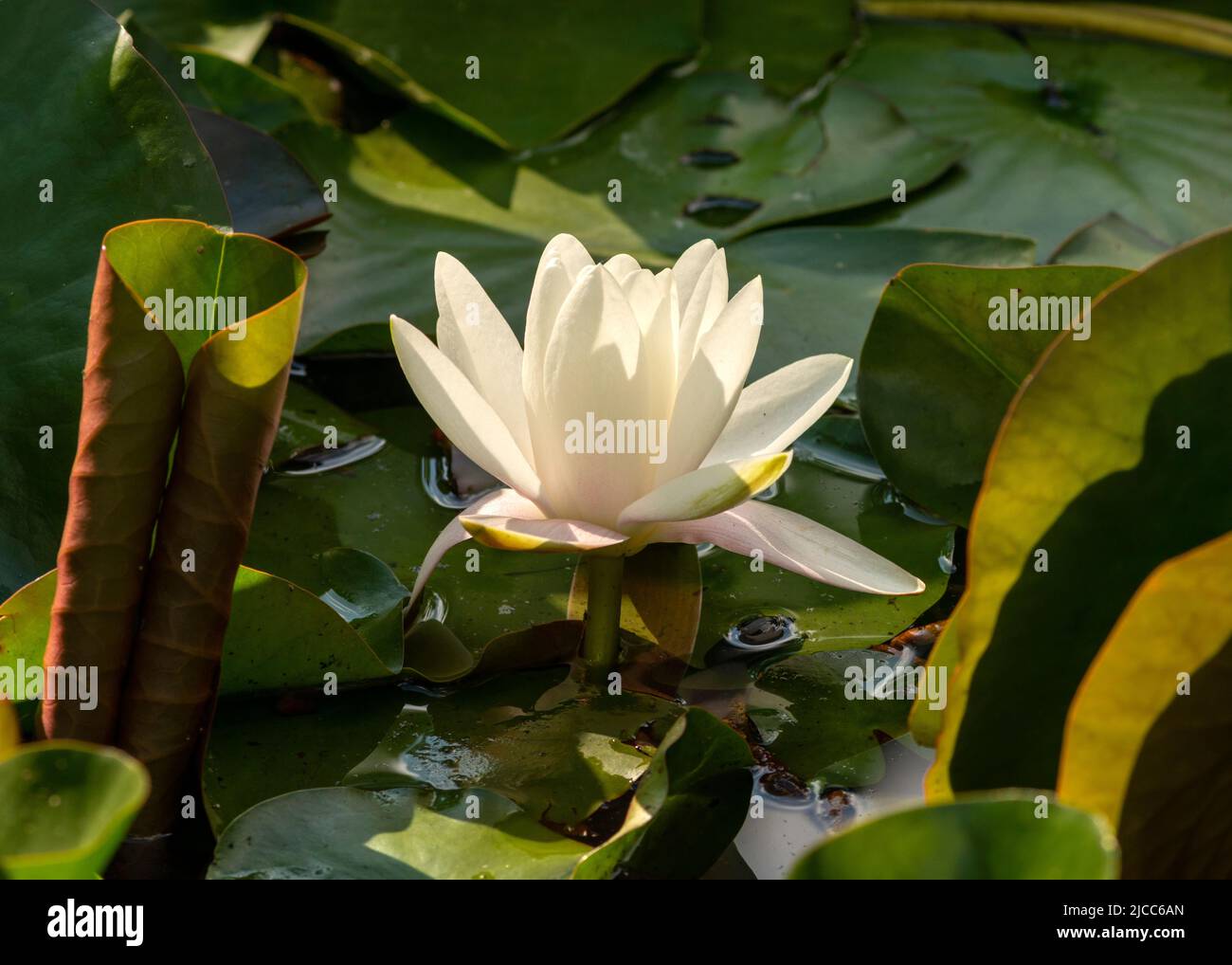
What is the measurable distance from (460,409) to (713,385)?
224mm

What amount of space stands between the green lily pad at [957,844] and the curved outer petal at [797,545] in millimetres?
339

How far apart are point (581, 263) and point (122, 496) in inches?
18.0

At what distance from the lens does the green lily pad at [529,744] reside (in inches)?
37.4

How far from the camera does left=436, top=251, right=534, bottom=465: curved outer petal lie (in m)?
1.04

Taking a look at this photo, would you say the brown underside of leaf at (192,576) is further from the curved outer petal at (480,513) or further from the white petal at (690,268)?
the white petal at (690,268)

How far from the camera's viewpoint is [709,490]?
3.01ft

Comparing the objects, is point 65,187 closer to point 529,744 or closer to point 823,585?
point 529,744

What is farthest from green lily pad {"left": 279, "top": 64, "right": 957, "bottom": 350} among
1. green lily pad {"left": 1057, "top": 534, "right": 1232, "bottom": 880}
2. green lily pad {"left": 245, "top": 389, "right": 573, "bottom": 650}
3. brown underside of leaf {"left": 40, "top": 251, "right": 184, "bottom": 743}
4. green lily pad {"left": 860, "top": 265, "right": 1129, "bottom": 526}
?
green lily pad {"left": 1057, "top": 534, "right": 1232, "bottom": 880}

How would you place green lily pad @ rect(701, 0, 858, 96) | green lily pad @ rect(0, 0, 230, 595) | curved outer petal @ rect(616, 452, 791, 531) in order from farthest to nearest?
green lily pad @ rect(701, 0, 858, 96), green lily pad @ rect(0, 0, 230, 595), curved outer petal @ rect(616, 452, 791, 531)

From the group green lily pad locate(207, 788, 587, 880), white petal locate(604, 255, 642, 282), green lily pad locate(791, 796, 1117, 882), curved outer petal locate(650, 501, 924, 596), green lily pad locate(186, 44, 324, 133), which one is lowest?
green lily pad locate(207, 788, 587, 880)

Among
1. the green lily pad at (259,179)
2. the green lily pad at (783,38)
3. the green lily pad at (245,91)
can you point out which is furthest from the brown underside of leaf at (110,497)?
the green lily pad at (783,38)

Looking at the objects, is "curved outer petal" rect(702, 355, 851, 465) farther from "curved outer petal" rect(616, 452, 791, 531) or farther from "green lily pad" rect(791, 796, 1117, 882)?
"green lily pad" rect(791, 796, 1117, 882)

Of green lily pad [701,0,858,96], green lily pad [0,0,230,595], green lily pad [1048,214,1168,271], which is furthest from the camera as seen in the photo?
green lily pad [701,0,858,96]

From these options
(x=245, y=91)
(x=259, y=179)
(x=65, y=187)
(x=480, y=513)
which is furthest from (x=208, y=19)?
(x=480, y=513)
